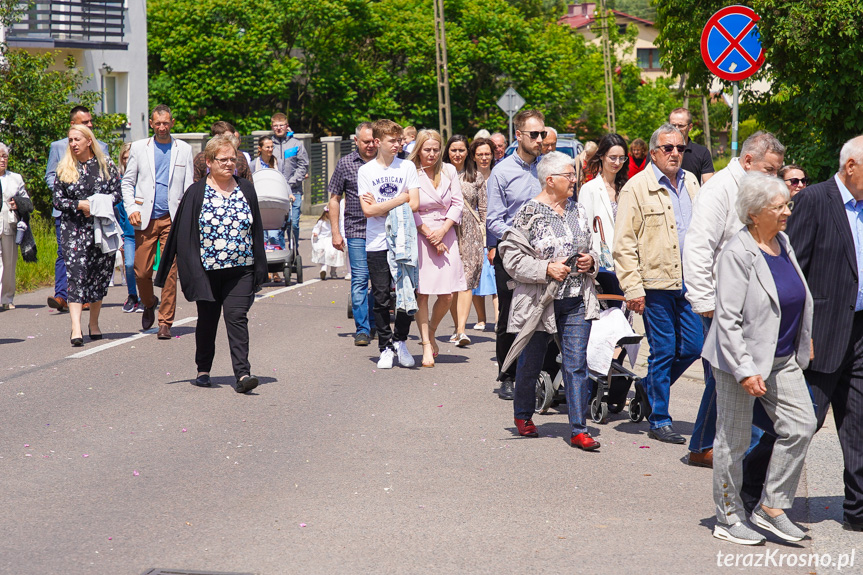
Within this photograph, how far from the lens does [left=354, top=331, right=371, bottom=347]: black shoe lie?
11.2 metres

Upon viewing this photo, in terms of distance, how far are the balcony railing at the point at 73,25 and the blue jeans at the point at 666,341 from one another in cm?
2354

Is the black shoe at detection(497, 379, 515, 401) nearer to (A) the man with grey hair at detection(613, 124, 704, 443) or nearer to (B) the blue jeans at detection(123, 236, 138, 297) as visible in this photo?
(A) the man with grey hair at detection(613, 124, 704, 443)

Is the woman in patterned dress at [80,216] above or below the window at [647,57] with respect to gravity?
below

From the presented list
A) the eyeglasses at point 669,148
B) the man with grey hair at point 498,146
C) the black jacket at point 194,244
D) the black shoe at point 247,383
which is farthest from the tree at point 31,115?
the eyeglasses at point 669,148

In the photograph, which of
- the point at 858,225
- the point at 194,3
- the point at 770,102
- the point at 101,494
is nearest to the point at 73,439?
the point at 101,494

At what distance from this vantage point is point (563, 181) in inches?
279

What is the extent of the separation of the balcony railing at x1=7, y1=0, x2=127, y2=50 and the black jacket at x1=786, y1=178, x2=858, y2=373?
25.1m

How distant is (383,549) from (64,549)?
1.46 metres

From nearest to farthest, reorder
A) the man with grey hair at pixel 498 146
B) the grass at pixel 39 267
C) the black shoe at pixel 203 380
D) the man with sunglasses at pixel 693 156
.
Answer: the black shoe at pixel 203 380, the man with sunglasses at pixel 693 156, the man with grey hair at pixel 498 146, the grass at pixel 39 267

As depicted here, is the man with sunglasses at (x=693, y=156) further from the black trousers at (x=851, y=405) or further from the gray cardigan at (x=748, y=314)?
the gray cardigan at (x=748, y=314)

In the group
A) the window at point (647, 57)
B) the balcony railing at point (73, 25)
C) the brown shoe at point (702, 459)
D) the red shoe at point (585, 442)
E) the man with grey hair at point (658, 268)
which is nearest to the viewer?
the brown shoe at point (702, 459)

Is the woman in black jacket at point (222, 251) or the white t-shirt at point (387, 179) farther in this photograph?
the white t-shirt at point (387, 179)

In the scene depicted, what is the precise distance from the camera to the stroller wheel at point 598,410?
7.91 meters

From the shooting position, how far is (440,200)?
9898 mm
